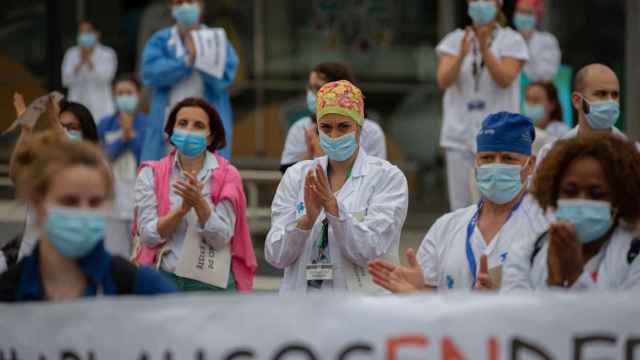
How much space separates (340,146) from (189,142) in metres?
1.06

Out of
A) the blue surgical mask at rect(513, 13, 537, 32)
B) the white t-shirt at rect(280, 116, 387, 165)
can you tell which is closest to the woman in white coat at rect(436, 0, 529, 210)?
the white t-shirt at rect(280, 116, 387, 165)

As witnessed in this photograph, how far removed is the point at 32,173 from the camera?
5.23 m

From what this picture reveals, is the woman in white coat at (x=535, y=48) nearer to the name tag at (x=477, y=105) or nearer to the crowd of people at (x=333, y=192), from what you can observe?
the crowd of people at (x=333, y=192)

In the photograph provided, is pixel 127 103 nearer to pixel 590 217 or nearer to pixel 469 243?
pixel 469 243

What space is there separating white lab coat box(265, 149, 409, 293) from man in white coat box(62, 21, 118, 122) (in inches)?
344

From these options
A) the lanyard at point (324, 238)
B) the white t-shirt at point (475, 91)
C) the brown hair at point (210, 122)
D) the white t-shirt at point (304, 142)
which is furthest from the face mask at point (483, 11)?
the lanyard at point (324, 238)

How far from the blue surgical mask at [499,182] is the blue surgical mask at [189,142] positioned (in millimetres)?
2003

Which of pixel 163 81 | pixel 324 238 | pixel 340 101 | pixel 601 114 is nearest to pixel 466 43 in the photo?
pixel 163 81

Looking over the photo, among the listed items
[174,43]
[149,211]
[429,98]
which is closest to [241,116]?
[429,98]

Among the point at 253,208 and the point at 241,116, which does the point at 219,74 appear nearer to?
the point at 253,208

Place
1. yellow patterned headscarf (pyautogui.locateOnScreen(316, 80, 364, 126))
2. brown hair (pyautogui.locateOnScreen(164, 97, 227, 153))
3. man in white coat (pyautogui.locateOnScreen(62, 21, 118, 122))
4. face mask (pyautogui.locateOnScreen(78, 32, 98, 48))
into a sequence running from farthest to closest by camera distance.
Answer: man in white coat (pyautogui.locateOnScreen(62, 21, 118, 122)) → face mask (pyautogui.locateOnScreen(78, 32, 98, 48)) → brown hair (pyautogui.locateOnScreen(164, 97, 227, 153)) → yellow patterned headscarf (pyautogui.locateOnScreen(316, 80, 364, 126))

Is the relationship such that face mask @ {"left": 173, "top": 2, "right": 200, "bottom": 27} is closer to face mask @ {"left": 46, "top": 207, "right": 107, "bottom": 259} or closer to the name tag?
the name tag

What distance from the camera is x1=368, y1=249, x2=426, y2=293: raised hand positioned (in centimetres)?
588

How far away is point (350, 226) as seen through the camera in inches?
287
